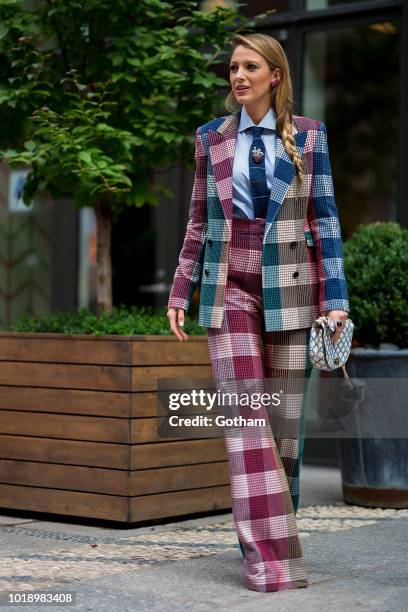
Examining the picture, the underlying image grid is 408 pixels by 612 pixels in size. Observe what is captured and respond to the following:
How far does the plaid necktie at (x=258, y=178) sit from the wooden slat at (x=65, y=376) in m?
1.33

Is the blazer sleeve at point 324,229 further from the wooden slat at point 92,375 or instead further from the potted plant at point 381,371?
the potted plant at point 381,371

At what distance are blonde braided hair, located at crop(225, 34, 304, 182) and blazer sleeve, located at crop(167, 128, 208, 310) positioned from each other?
0.31 metres

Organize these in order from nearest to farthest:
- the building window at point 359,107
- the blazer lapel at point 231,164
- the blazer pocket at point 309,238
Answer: the blazer lapel at point 231,164 < the blazer pocket at point 309,238 < the building window at point 359,107

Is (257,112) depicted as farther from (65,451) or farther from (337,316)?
(65,451)

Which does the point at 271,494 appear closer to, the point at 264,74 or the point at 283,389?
the point at 283,389

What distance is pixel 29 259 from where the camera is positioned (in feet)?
30.2

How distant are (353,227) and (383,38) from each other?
4.10ft

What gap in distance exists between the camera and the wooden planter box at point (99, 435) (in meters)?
5.21

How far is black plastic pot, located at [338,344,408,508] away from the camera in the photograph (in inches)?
228

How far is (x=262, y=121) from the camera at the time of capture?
4.18 meters

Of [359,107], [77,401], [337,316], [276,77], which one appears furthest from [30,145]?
[359,107]

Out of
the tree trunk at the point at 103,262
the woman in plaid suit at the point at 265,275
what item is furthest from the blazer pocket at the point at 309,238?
the tree trunk at the point at 103,262

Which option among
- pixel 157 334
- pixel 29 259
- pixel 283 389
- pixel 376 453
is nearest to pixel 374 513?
pixel 376 453

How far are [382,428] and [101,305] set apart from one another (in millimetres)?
1547
